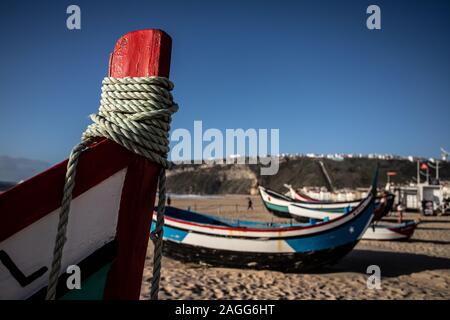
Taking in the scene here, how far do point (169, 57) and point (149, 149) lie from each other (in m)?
0.47

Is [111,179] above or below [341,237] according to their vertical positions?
above

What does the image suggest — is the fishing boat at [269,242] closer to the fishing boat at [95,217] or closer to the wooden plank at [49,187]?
the fishing boat at [95,217]

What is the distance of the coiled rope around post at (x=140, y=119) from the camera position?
1.33m

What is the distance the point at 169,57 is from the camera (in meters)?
1.47

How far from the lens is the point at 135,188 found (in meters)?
1.41

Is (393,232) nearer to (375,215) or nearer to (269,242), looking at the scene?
(375,215)

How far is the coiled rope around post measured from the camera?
1.33 m

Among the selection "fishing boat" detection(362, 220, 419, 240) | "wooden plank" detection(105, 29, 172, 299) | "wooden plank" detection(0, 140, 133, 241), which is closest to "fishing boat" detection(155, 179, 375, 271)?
"fishing boat" detection(362, 220, 419, 240)

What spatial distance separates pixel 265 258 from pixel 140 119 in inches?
252

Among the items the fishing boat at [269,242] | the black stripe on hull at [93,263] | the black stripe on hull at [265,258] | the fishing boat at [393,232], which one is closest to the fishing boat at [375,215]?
the fishing boat at [393,232]

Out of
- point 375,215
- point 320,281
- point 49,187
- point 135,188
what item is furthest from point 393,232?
point 49,187

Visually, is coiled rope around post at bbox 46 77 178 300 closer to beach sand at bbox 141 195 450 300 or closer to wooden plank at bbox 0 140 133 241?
wooden plank at bbox 0 140 133 241
